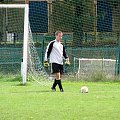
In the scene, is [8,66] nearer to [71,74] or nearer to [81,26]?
[71,74]

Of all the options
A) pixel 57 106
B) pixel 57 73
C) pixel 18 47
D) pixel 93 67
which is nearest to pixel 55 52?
pixel 57 73

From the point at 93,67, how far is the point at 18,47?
14.7 feet

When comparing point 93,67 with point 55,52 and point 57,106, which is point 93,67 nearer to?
point 55,52

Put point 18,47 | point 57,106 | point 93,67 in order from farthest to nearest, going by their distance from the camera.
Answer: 1. point 18,47
2. point 93,67
3. point 57,106

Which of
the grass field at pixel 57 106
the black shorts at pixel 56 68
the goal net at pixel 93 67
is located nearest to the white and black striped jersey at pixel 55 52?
the black shorts at pixel 56 68

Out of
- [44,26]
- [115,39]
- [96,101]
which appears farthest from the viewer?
[44,26]

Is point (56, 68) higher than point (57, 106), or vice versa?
point (56, 68)

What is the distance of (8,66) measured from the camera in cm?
2525

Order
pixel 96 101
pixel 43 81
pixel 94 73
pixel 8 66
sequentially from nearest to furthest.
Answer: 1. pixel 96 101
2. pixel 43 81
3. pixel 94 73
4. pixel 8 66

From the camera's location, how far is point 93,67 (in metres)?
24.2

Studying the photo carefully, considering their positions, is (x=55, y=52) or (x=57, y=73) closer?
(x=57, y=73)

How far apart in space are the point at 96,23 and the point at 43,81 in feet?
32.8

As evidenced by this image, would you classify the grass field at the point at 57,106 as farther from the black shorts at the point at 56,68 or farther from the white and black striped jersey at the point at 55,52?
the white and black striped jersey at the point at 55,52

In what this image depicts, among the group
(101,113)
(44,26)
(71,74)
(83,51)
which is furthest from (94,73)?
(101,113)
